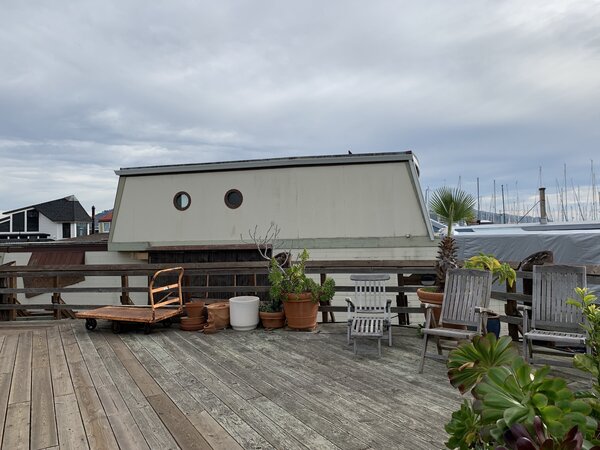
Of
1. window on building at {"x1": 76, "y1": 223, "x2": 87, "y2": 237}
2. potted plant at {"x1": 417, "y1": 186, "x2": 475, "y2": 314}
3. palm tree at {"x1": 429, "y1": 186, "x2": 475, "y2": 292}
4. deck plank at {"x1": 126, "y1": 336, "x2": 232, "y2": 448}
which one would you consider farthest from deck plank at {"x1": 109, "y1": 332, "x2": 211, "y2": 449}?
window on building at {"x1": 76, "y1": 223, "x2": 87, "y2": 237}

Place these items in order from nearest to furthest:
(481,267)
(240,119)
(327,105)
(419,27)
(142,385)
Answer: (142,385), (481,267), (419,27), (327,105), (240,119)

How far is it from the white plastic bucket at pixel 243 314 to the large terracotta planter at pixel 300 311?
1.53 ft

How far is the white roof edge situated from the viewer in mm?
8914

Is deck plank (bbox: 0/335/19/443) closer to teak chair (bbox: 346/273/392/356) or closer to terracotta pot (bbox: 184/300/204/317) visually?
terracotta pot (bbox: 184/300/204/317)

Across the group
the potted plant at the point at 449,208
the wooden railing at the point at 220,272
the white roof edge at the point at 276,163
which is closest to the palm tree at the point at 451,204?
the potted plant at the point at 449,208

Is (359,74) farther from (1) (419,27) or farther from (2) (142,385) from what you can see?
(2) (142,385)

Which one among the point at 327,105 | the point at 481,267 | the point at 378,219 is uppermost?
the point at 327,105

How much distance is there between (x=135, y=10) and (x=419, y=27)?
4720 millimetres

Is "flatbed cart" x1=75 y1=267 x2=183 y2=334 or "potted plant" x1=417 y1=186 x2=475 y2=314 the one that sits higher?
"potted plant" x1=417 y1=186 x2=475 y2=314

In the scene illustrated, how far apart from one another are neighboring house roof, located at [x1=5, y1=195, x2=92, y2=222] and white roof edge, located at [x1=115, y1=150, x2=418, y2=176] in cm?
3074

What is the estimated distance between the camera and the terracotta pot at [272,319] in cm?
526

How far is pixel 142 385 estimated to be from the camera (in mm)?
3357

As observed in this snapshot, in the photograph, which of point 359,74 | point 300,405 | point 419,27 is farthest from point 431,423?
point 359,74

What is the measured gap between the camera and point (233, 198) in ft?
32.1
